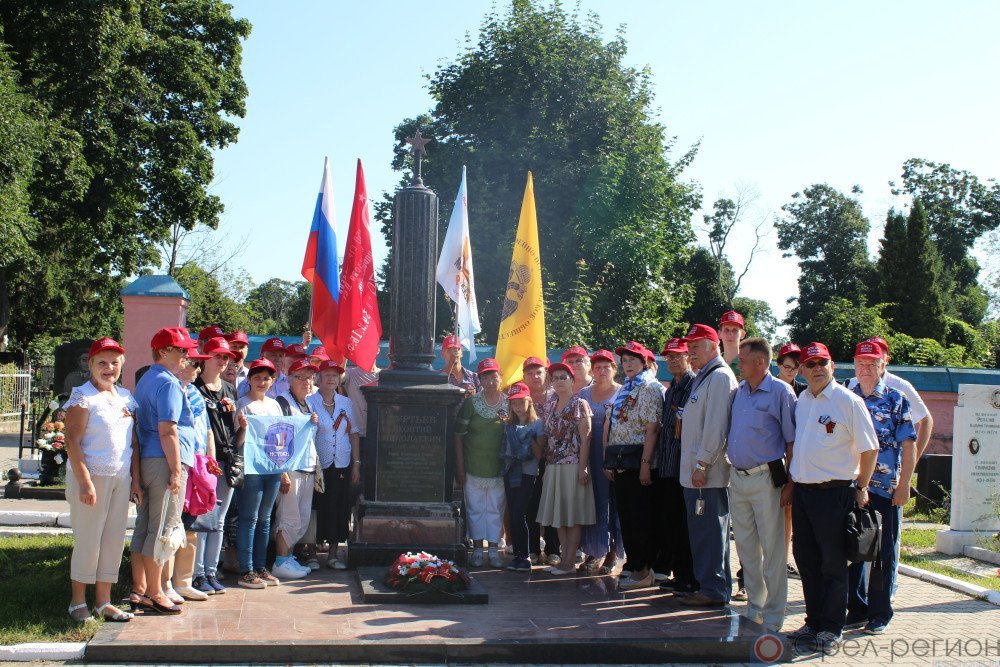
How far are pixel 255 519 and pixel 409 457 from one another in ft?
5.32

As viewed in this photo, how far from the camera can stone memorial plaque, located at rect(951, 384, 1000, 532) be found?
10.3 metres

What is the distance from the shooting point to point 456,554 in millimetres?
8516

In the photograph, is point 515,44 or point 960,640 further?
point 515,44

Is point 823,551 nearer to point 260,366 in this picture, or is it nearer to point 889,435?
point 889,435

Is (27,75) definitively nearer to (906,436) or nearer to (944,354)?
(906,436)

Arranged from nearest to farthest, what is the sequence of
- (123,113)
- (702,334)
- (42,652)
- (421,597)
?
(42,652), (421,597), (702,334), (123,113)

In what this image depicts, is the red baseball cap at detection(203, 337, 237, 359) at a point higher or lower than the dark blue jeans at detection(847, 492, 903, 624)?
higher

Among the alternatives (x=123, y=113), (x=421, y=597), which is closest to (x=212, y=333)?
(x=421, y=597)

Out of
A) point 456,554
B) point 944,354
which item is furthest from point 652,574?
point 944,354

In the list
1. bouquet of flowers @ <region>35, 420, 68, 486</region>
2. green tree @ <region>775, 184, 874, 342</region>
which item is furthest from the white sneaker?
green tree @ <region>775, 184, 874, 342</region>

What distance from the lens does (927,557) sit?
10031 mm

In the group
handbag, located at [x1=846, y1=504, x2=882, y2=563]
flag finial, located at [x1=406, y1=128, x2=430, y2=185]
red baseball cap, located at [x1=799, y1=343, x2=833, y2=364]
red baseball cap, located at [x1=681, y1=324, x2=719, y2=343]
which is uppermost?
flag finial, located at [x1=406, y1=128, x2=430, y2=185]

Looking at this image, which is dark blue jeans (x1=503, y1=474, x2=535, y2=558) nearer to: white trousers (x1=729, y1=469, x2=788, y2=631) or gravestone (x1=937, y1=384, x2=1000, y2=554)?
white trousers (x1=729, y1=469, x2=788, y2=631)

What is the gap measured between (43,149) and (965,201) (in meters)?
54.5
